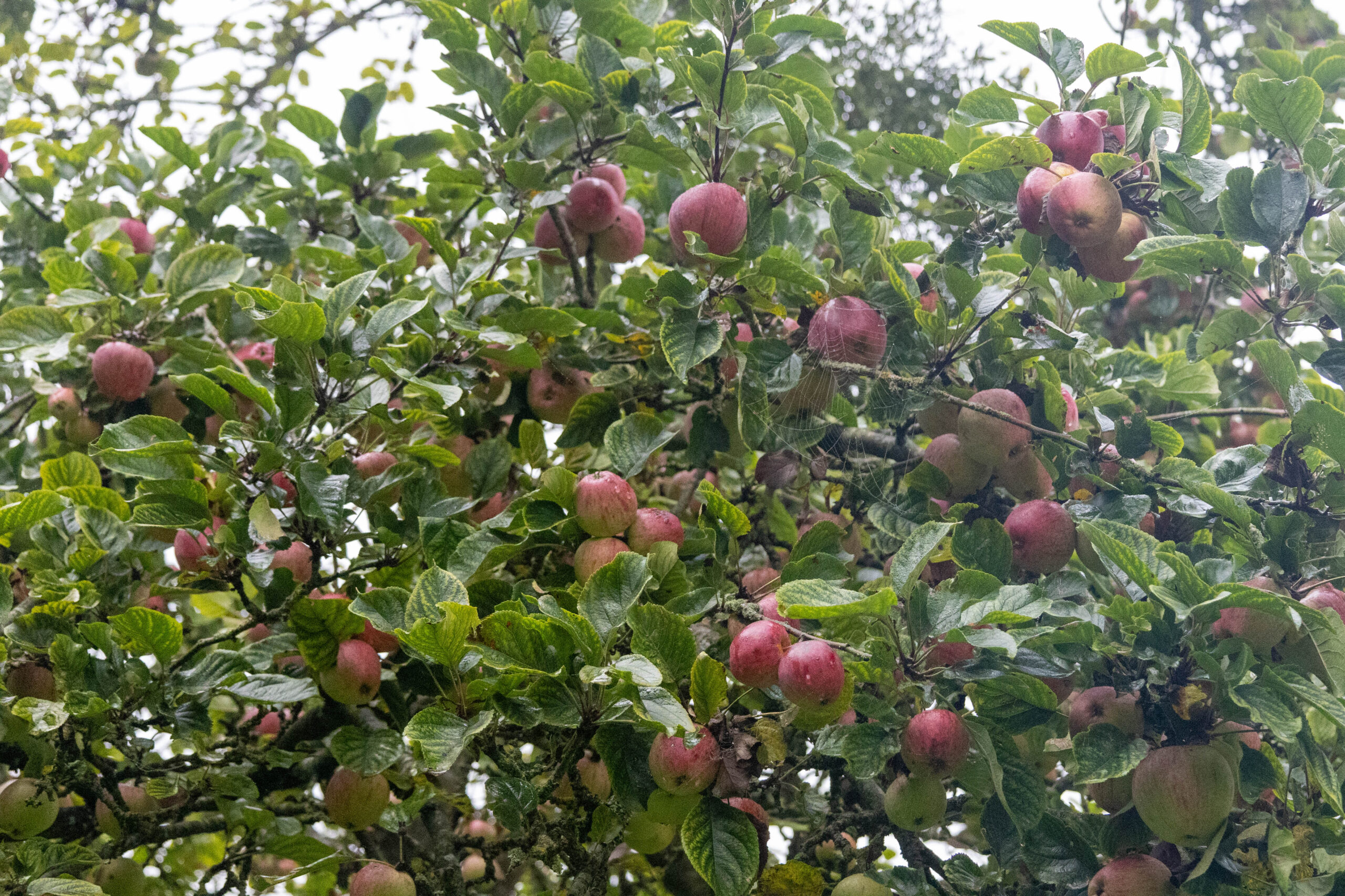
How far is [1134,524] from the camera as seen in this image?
1.18m

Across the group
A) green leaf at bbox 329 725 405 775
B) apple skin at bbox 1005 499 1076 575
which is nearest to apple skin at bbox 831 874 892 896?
apple skin at bbox 1005 499 1076 575

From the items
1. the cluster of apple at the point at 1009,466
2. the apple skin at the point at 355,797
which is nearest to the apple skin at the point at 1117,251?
the cluster of apple at the point at 1009,466

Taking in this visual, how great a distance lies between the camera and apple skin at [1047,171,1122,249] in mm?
1142

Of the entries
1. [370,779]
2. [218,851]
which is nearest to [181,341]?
[370,779]

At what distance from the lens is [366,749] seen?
1.12 m

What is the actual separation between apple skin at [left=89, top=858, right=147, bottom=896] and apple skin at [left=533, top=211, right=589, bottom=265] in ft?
3.41

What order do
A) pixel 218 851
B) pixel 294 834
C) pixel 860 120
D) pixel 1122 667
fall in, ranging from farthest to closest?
pixel 860 120
pixel 218 851
pixel 294 834
pixel 1122 667

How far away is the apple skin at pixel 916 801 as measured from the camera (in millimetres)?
1099

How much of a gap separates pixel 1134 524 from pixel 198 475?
114 centimetres

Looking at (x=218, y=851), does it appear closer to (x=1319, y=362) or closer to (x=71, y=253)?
(x=71, y=253)

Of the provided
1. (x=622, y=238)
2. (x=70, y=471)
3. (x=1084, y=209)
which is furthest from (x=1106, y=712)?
(x=70, y=471)

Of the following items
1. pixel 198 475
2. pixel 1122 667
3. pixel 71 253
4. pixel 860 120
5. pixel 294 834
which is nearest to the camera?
pixel 1122 667

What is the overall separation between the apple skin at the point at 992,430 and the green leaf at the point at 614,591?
0.52 meters

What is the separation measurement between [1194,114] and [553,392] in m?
0.91
